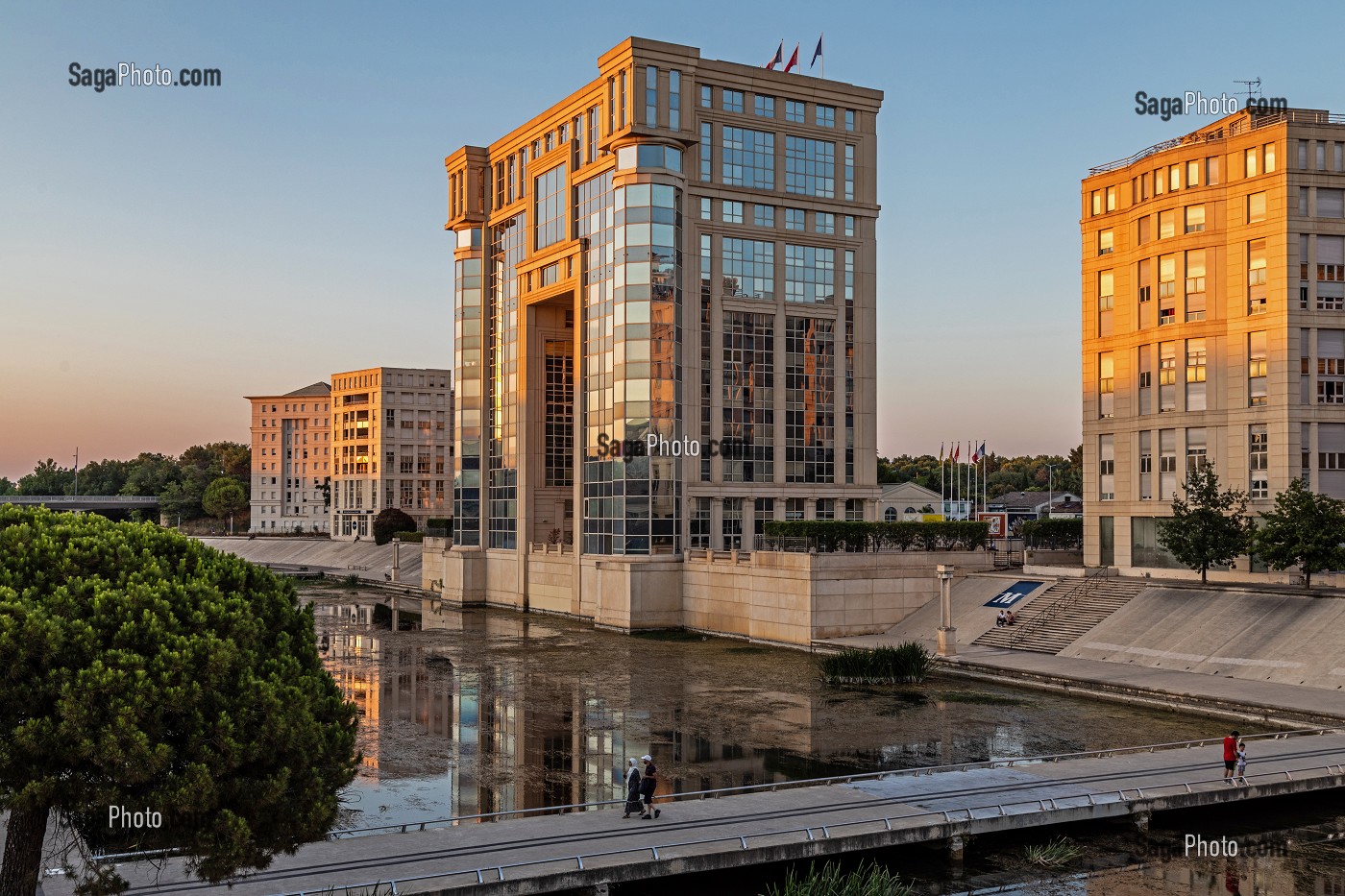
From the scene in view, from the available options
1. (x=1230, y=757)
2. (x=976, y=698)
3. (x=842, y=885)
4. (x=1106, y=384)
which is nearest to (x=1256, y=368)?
(x=1106, y=384)

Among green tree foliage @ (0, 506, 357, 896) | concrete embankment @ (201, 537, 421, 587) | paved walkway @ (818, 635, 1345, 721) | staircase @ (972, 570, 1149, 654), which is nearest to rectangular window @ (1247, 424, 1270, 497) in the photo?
staircase @ (972, 570, 1149, 654)

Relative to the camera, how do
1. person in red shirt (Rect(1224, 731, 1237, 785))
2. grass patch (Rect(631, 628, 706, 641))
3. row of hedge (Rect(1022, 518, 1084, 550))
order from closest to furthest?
person in red shirt (Rect(1224, 731, 1237, 785)) < grass patch (Rect(631, 628, 706, 641)) < row of hedge (Rect(1022, 518, 1084, 550))

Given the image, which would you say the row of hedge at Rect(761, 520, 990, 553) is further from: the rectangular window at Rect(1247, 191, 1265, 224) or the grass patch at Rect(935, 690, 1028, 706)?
the rectangular window at Rect(1247, 191, 1265, 224)

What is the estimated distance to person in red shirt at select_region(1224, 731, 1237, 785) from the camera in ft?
95.8

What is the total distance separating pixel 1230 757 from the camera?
29.2 meters

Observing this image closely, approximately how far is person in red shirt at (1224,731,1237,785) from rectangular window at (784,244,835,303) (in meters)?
56.4

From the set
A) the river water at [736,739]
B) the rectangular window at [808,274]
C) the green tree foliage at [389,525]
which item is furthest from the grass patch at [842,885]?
the green tree foliage at [389,525]

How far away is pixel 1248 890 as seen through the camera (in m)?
23.7

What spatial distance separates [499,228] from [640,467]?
106 ft

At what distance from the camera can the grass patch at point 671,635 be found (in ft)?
235

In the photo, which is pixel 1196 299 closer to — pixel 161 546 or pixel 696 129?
pixel 696 129

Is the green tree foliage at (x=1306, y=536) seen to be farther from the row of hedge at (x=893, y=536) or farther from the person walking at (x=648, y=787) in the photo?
the person walking at (x=648, y=787)

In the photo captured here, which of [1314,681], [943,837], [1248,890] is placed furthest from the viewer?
[1314,681]

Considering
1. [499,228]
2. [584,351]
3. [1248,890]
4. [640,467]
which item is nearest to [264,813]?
[1248,890]
